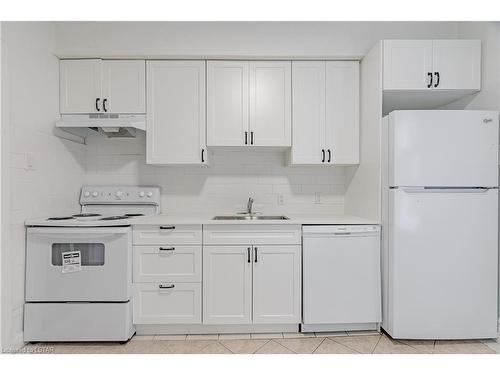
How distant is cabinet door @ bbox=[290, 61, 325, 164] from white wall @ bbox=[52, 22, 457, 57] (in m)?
0.13

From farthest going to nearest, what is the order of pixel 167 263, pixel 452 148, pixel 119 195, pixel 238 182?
pixel 238 182 → pixel 119 195 → pixel 167 263 → pixel 452 148

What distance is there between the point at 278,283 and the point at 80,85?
7.69 feet

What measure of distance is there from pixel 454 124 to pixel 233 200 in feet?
6.26

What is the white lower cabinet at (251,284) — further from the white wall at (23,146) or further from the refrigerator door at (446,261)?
the white wall at (23,146)

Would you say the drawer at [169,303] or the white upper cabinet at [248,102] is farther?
the white upper cabinet at [248,102]

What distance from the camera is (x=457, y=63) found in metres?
2.42

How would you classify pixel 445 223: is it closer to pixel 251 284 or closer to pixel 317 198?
pixel 317 198

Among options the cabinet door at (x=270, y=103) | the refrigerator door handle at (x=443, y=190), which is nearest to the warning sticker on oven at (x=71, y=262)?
the cabinet door at (x=270, y=103)

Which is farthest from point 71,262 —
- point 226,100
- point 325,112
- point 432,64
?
point 432,64

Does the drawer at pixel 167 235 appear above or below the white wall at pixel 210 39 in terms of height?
below

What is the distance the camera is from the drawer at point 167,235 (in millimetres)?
2367

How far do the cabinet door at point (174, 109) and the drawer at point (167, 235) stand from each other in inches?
24.4

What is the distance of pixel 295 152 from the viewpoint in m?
2.72

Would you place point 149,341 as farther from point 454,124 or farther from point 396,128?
point 454,124
